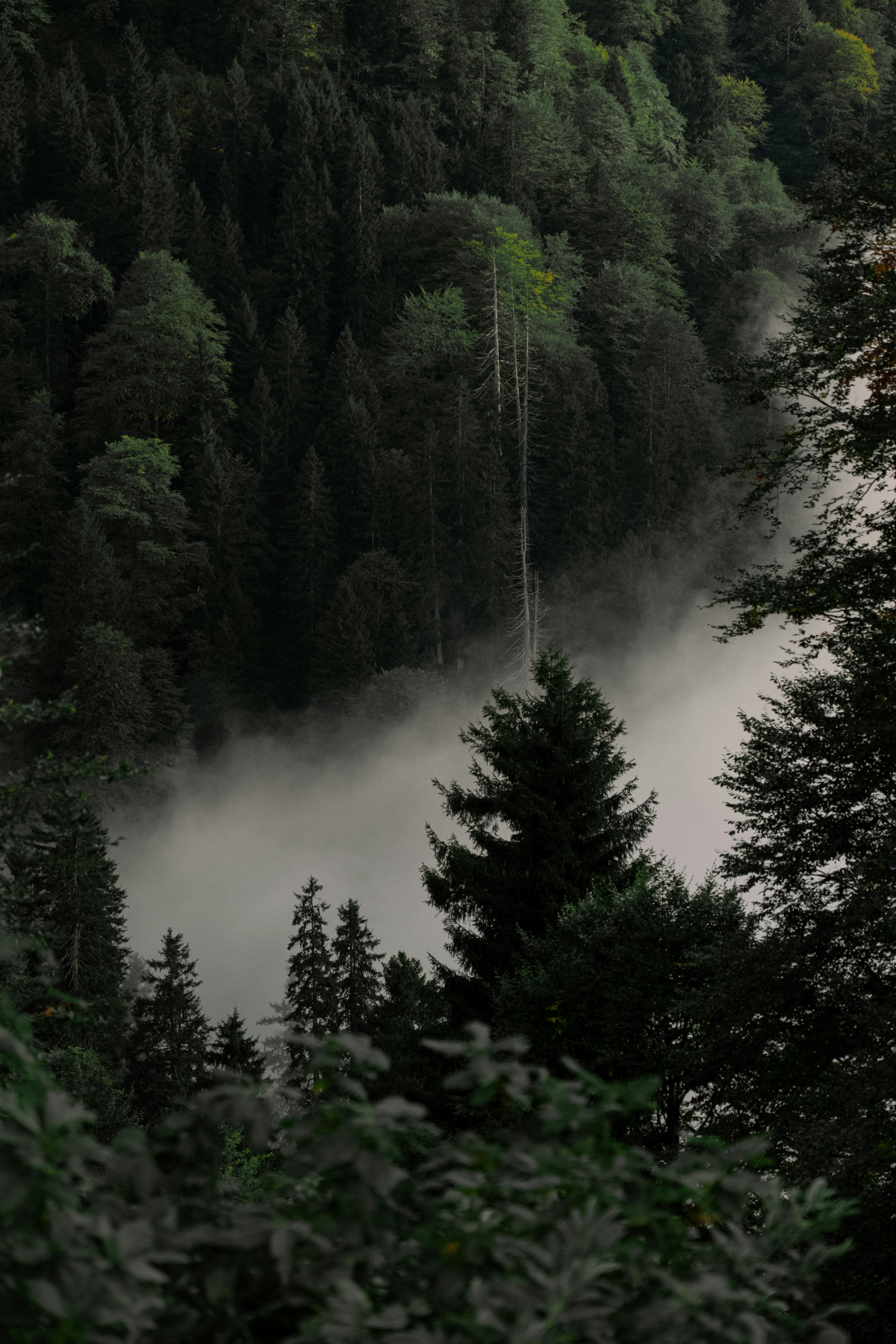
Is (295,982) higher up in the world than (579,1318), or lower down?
higher up

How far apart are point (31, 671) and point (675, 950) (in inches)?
1224

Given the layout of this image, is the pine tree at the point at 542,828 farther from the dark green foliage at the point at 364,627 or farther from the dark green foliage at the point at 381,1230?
the dark green foliage at the point at 364,627

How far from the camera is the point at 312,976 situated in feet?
111

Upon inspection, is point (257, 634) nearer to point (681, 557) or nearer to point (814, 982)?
point (681, 557)

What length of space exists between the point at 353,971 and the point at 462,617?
617 inches

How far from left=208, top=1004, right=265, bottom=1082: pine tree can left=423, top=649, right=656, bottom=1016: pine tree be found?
47.0ft

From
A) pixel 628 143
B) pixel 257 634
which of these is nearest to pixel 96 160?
pixel 257 634

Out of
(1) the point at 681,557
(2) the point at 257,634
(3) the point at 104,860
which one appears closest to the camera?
(3) the point at 104,860

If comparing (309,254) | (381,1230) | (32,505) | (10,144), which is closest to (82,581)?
(32,505)

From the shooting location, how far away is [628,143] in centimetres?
6000

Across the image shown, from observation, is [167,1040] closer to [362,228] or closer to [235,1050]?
[235,1050]

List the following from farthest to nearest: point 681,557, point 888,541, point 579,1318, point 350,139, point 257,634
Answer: point 350,139
point 681,557
point 257,634
point 888,541
point 579,1318

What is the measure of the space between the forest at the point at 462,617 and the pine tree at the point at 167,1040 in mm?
140

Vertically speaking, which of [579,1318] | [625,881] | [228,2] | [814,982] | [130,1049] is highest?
[228,2]
